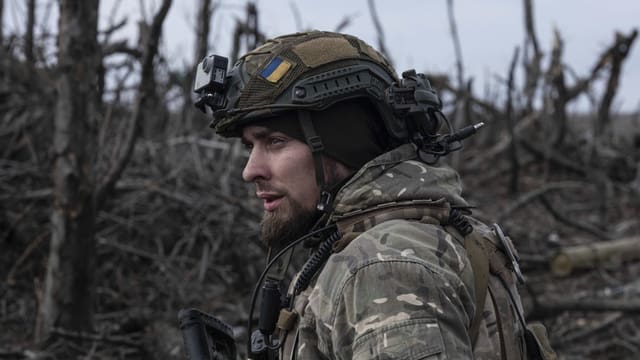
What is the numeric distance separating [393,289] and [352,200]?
336 millimetres

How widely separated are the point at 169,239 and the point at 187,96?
186 centimetres

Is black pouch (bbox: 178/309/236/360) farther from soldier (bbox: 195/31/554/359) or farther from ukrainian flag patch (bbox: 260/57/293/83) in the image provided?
ukrainian flag patch (bbox: 260/57/293/83)

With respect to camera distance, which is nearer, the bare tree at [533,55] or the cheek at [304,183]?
the cheek at [304,183]

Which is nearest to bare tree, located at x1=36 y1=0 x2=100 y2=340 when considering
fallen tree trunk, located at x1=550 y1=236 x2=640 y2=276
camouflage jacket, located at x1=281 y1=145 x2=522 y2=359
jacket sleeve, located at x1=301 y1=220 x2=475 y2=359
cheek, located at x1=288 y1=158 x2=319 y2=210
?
cheek, located at x1=288 y1=158 x2=319 y2=210

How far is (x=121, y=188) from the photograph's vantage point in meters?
6.37

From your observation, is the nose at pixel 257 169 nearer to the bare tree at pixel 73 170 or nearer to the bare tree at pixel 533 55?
the bare tree at pixel 73 170

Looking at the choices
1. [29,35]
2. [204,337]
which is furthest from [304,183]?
[29,35]

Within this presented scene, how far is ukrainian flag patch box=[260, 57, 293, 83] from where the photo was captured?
218 cm

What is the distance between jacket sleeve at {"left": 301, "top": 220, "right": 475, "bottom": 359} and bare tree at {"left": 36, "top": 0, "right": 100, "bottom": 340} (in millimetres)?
2790

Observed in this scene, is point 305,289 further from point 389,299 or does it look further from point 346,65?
point 346,65

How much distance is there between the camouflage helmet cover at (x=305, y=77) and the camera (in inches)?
84.2

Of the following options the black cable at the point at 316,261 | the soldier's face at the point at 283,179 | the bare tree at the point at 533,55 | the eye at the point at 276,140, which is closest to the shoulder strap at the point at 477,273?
the black cable at the point at 316,261

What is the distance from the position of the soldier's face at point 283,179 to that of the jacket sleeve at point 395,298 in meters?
0.29

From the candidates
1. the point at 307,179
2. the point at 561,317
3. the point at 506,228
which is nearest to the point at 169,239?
the point at 561,317
